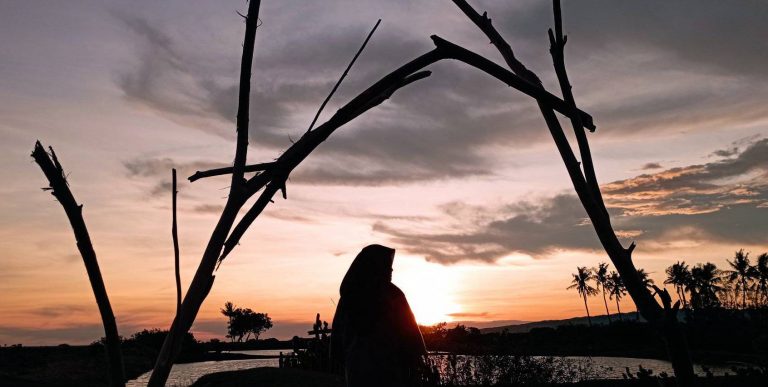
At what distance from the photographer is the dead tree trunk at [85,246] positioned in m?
1.23

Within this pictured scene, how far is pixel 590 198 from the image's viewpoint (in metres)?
3.30

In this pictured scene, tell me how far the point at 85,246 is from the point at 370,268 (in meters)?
3.56

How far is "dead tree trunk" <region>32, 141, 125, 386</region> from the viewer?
123cm

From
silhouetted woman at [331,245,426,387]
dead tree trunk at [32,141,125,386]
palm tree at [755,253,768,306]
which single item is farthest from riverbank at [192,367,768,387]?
palm tree at [755,253,768,306]

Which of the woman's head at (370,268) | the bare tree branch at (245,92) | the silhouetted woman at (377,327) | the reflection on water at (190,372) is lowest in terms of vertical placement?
the reflection on water at (190,372)

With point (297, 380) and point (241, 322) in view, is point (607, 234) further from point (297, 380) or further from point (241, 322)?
point (241, 322)

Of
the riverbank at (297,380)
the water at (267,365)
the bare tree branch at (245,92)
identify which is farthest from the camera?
the water at (267,365)

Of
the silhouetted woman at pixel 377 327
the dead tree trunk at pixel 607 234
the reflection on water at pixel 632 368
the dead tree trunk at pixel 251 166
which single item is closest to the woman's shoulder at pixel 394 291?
the silhouetted woman at pixel 377 327

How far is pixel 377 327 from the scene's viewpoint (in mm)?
4676

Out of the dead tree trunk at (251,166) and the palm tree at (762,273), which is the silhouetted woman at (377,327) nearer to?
the dead tree trunk at (251,166)

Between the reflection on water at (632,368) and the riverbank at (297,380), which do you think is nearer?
the riverbank at (297,380)

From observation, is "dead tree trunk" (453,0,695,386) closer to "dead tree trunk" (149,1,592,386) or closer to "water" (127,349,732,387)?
"dead tree trunk" (149,1,592,386)

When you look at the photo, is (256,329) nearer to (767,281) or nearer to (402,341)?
(767,281)

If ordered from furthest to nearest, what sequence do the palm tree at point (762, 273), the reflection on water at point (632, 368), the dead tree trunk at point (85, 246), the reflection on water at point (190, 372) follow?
the palm tree at point (762, 273)
the reflection on water at point (632, 368)
the reflection on water at point (190, 372)
the dead tree trunk at point (85, 246)
